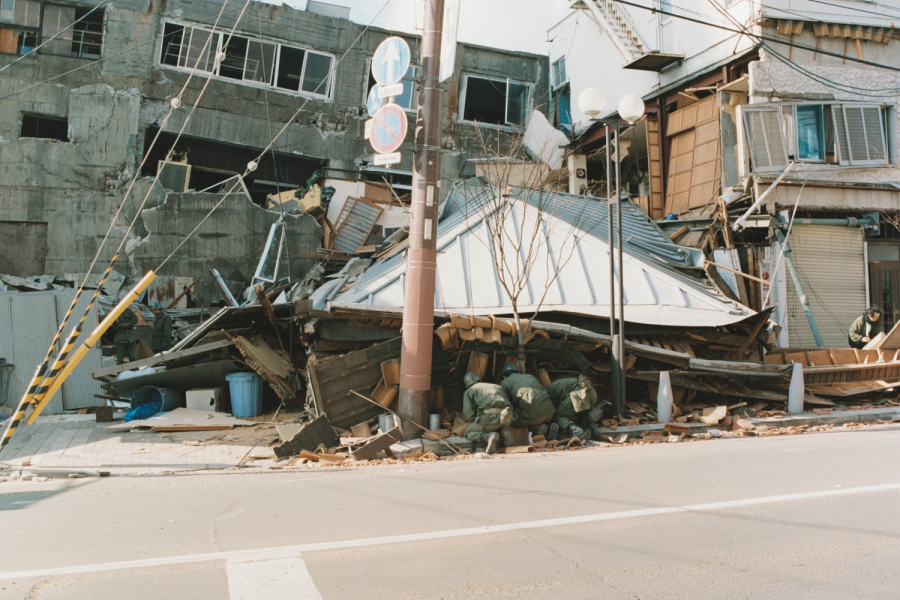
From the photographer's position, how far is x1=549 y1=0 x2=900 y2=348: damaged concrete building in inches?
692

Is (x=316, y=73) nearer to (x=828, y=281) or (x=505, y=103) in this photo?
(x=505, y=103)

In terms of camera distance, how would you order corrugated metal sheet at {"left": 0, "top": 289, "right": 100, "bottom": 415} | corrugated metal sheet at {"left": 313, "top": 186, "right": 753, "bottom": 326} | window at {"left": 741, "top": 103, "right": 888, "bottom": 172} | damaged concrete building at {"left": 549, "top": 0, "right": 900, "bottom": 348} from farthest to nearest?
window at {"left": 741, "top": 103, "right": 888, "bottom": 172} < damaged concrete building at {"left": 549, "top": 0, "right": 900, "bottom": 348} < corrugated metal sheet at {"left": 0, "top": 289, "right": 100, "bottom": 415} < corrugated metal sheet at {"left": 313, "top": 186, "right": 753, "bottom": 326}

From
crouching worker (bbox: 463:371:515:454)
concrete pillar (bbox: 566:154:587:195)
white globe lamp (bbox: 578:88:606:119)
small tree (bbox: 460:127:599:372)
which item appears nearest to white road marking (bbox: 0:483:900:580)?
crouching worker (bbox: 463:371:515:454)

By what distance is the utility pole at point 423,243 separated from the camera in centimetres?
984

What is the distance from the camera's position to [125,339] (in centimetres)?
1516

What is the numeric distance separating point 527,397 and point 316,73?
16.7 m

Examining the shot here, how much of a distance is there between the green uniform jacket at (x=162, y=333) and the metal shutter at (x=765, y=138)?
574 inches

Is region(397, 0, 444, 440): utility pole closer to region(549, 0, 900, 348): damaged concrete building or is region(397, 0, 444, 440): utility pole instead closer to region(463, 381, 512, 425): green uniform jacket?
region(463, 381, 512, 425): green uniform jacket

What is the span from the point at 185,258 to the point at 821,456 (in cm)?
1682

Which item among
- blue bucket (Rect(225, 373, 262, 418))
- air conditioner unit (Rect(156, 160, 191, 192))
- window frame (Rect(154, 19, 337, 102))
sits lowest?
blue bucket (Rect(225, 373, 262, 418))

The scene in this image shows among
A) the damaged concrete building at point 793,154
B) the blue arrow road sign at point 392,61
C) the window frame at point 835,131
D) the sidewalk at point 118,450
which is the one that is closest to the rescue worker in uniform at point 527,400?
the sidewalk at point 118,450

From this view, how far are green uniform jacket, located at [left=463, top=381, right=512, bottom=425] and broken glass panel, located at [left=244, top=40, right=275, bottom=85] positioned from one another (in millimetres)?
16300

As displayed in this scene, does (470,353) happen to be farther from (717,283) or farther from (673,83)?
(673,83)

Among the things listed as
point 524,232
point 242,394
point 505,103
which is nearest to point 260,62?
point 505,103
